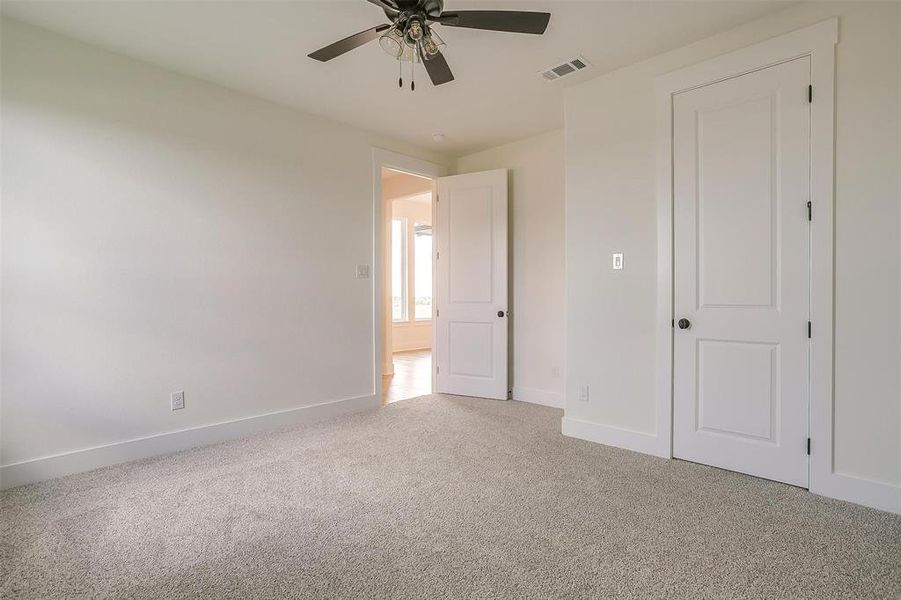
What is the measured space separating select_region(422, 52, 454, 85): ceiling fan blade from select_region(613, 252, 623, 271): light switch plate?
163cm

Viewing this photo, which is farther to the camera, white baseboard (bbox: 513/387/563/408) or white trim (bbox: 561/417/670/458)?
white baseboard (bbox: 513/387/563/408)

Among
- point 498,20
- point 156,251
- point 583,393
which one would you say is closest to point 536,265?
point 583,393

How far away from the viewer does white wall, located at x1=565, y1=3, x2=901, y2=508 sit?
6.79 feet

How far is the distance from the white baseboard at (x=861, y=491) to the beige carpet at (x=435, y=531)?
0.06 meters

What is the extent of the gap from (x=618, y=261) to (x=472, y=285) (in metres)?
1.80

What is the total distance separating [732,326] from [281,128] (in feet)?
11.7

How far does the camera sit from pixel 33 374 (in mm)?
2428

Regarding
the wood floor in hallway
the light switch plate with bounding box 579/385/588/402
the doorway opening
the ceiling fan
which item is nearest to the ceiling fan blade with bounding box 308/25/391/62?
the ceiling fan

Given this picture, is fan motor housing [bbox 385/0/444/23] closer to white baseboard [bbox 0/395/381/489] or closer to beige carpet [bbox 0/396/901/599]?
beige carpet [bbox 0/396/901/599]

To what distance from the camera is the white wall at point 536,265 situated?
4090 millimetres

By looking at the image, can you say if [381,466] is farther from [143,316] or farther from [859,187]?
[859,187]

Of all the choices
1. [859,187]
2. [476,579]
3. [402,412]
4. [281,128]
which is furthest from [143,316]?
[859,187]

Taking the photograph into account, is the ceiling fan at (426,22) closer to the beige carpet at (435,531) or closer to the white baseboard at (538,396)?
the beige carpet at (435,531)

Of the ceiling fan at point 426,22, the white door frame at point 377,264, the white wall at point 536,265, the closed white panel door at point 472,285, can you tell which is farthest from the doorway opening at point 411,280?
the ceiling fan at point 426,22
